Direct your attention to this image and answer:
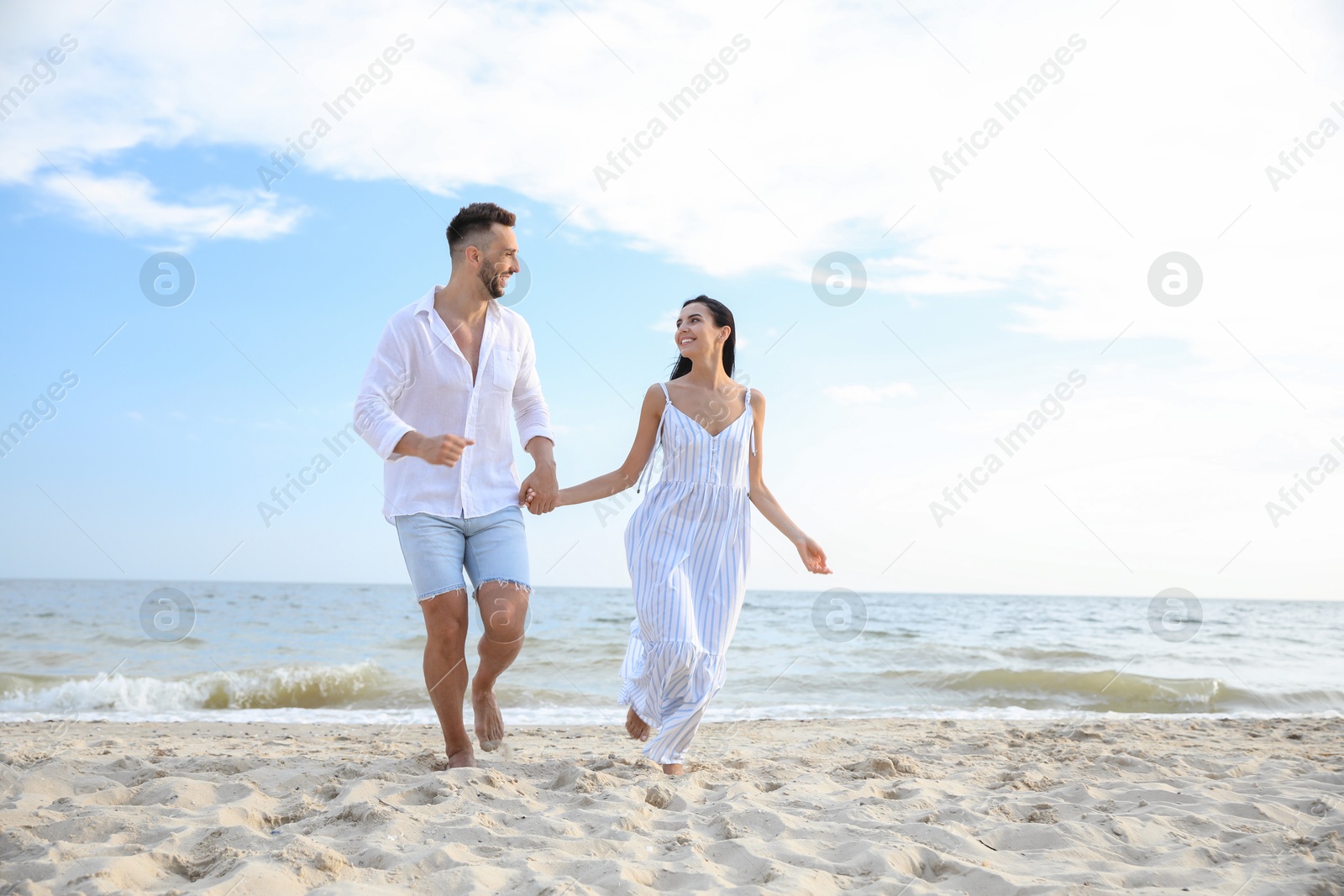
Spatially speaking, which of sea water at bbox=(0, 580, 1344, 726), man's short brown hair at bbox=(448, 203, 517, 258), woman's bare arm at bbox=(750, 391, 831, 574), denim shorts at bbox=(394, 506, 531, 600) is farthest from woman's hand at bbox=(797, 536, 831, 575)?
sea water at bbox=(0, 580, 1344, 726)

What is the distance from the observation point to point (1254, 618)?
2542 centimetres

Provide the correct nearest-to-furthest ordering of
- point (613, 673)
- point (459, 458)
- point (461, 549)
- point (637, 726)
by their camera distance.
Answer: point (459, 458)
point (461, 549)
point (637, 726)
point (613, 673)

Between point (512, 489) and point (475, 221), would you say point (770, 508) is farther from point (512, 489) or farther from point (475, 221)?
point (475, 221)

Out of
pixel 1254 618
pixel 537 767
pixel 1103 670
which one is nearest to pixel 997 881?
pixel 537 767

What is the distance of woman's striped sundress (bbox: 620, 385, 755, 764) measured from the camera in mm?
4113

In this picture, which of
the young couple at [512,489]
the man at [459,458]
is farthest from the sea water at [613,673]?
the man at [459,458]

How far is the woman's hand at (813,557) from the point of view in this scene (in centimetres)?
425

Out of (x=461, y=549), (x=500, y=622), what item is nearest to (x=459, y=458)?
(x=461, y=549)

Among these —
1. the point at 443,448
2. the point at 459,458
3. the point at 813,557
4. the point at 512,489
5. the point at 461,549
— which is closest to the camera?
the point at 443,448

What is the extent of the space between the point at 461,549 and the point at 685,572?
3.60 feet

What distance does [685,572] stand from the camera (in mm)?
4312

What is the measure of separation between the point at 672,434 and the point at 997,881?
2551mm

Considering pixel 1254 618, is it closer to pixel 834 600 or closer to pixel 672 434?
pixel 834 600

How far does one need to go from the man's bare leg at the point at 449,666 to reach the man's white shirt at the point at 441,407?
414 mm
